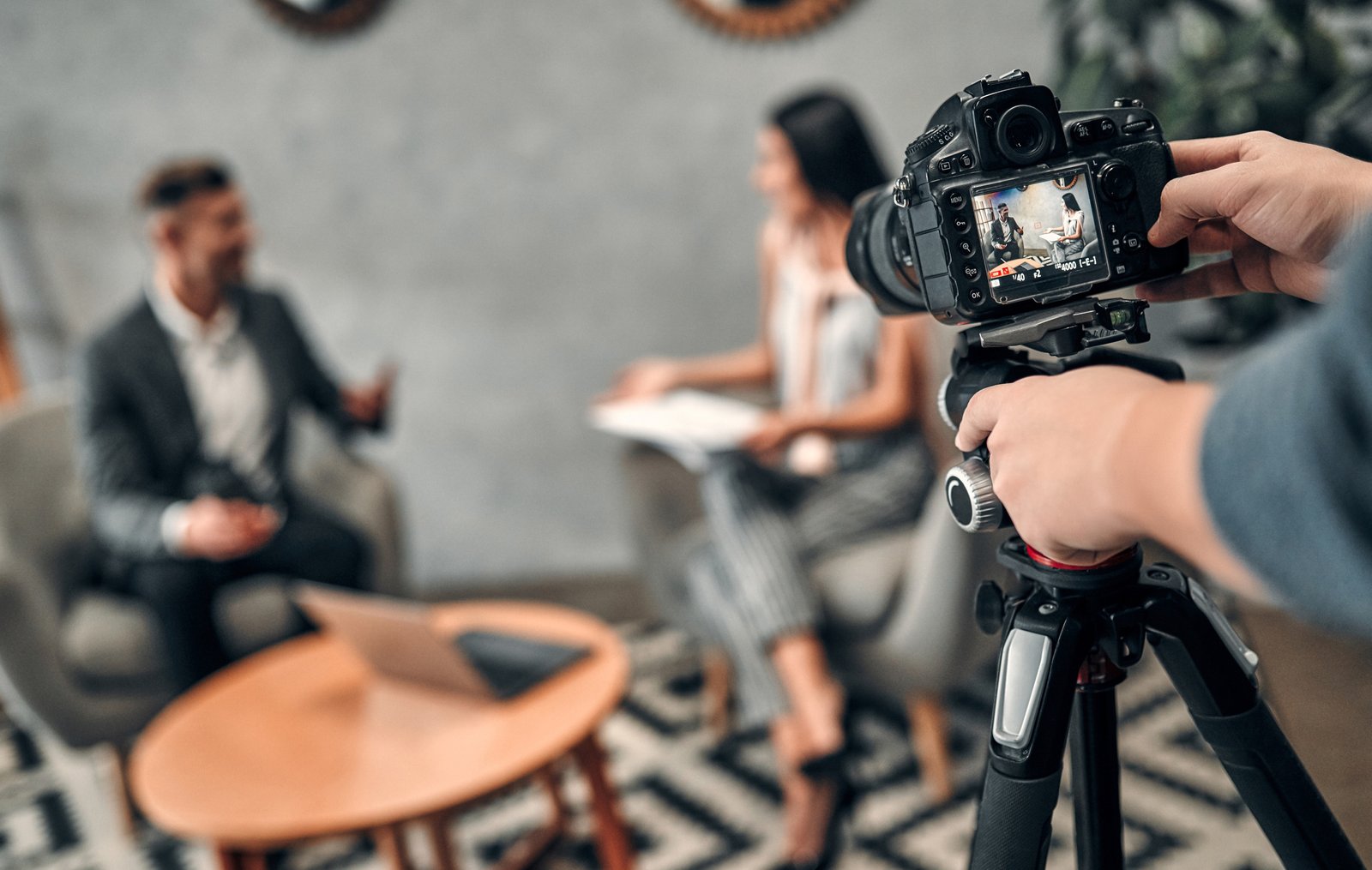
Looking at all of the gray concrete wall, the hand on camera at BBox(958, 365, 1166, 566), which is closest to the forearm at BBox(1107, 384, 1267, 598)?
the hand on camera at BBox(958, 365, 1166, 566)

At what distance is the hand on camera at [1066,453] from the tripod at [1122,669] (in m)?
0.07

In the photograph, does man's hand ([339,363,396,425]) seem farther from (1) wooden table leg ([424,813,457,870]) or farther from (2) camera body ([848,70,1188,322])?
(2) camera body ([848,70,1188,322])

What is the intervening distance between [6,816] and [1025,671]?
2080 millimetres

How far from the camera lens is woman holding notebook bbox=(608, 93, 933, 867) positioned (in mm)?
1671

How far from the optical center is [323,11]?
243 cm

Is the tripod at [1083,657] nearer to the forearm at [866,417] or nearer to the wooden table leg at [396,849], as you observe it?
the wooden table leg at [396,849]

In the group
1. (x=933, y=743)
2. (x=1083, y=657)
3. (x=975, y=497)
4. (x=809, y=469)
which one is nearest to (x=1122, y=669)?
(x=1083, y=657)

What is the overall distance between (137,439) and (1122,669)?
187 cm

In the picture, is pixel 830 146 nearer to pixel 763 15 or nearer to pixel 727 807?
pixel 763 15

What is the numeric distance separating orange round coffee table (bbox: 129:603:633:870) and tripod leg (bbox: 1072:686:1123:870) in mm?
813

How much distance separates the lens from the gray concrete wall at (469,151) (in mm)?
2422

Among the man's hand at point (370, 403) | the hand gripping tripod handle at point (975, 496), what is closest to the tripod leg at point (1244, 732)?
the hand gripping tripod handle at point (975, 496)

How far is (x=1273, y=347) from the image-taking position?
0.37 m

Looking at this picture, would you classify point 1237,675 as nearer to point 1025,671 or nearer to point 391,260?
point 1025,671
